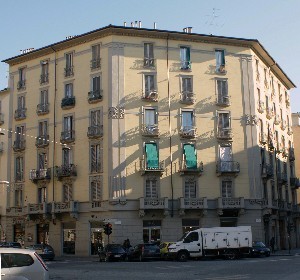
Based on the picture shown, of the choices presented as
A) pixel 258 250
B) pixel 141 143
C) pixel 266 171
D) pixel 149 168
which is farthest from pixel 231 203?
pixel 141 143

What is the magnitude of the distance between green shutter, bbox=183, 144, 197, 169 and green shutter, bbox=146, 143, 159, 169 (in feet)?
8.84

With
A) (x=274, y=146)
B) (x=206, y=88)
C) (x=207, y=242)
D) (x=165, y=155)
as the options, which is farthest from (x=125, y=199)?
(x=274, y=146)

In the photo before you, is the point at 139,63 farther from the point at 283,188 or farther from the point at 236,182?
the point at 283,188

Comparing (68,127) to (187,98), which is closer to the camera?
(187,98)

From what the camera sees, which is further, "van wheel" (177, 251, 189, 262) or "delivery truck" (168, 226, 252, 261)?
"delivery truck" (168, 226, 252, 261)

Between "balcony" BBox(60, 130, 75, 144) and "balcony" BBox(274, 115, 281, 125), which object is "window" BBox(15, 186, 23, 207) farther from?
"balcony" BBox(274, 115, 281, 125)

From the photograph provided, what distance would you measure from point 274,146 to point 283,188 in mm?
5595

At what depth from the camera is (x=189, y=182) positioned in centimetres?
4503

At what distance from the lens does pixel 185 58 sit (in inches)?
1852

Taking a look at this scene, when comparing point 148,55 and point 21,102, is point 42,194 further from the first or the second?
point 148,55

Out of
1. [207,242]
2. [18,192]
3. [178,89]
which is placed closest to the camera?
[207,242]

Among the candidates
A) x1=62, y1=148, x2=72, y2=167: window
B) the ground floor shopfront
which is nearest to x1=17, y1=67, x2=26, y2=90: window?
x1=62, y1=148, x2=72, y2=167: window

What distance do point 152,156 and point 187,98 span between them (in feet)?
20.8

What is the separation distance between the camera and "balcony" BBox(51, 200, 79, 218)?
44438mm
